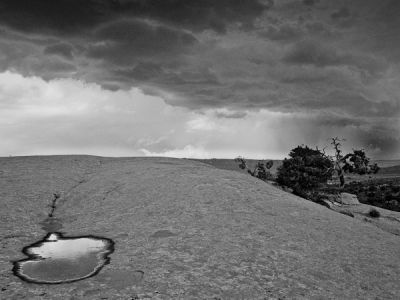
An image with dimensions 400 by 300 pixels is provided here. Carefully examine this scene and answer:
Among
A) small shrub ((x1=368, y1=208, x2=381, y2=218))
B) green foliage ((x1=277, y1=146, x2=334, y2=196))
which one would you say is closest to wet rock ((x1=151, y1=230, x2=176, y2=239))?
small shrub ((x1=368, y1=208, x2=381, y2=218))

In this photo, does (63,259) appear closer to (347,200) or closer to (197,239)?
(197,239)

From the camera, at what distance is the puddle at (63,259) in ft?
32.0

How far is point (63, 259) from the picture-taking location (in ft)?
37.4

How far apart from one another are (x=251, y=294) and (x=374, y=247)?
26.7 feet

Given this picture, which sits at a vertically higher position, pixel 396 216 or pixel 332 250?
pixel 332 250

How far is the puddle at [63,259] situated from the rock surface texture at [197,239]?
1.29ft

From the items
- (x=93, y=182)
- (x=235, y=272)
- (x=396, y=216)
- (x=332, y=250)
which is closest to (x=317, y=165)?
(x=396, y=216)

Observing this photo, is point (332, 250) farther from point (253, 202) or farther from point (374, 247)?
point (253, 202)

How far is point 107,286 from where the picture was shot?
8969 millimetres

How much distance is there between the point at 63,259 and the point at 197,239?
4.76 metres

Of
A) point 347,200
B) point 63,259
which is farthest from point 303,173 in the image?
point 63,259

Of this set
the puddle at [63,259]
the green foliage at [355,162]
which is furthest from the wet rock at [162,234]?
the green foliage at [355,162]

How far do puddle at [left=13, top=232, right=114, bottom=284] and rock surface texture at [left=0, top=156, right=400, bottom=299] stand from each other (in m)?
0.39

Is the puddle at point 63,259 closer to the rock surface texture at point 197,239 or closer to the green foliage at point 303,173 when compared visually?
the rock surface texture at point 197,239
